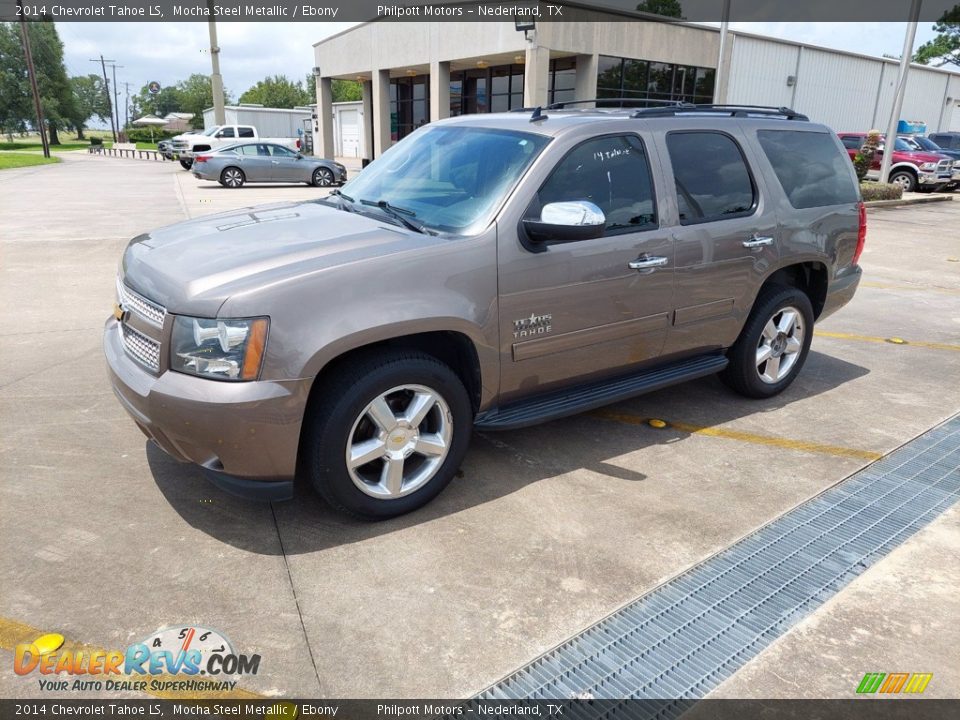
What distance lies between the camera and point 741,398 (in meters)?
5.24

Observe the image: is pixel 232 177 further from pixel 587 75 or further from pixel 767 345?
pixel 767 345

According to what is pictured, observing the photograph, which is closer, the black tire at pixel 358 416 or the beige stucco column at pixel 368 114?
the black tire at pixel 358 416

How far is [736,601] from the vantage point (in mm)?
2977

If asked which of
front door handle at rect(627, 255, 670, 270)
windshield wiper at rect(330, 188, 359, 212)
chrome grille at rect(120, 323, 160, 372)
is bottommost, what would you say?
chrome grille at rect(120, 323, 160, 372)

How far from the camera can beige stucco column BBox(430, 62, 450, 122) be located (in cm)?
2778

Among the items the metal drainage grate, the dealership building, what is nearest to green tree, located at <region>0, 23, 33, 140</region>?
the dealership building

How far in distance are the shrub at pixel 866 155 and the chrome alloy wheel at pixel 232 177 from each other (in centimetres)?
1928

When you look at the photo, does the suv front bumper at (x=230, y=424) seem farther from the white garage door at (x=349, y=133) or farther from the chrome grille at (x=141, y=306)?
the white garage door at (x=349, y=133)

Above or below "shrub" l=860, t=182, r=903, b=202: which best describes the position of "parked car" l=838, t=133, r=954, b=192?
above

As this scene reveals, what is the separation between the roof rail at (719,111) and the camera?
4258 millimetres

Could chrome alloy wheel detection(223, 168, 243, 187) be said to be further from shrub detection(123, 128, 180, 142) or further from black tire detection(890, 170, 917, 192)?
shrub detection(123, 128, 180, 142)

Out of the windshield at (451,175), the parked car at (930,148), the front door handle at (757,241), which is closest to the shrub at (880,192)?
the parked car at (930,148)

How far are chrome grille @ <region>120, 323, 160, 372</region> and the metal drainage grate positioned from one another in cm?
197

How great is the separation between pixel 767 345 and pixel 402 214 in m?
2.77
